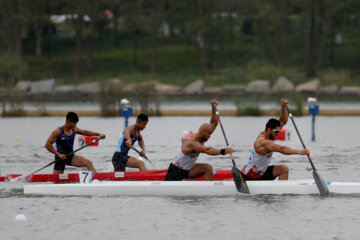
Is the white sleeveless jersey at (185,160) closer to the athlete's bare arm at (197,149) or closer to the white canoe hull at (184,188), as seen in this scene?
the athlete's bare arm at (197,149)

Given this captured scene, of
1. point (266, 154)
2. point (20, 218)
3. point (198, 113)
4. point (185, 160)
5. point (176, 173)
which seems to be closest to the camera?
point (20, 218)

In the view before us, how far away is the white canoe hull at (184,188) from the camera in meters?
17.5

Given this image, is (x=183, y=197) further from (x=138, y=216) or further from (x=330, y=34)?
(x=330, y=34)

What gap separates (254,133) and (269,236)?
1981 cm

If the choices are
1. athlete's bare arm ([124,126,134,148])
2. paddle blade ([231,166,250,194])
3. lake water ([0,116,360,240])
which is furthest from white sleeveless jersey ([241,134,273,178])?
athlete's bare arm ([124,126,134,148])

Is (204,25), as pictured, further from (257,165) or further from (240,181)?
(240,181)

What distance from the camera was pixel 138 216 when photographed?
52.6 feet

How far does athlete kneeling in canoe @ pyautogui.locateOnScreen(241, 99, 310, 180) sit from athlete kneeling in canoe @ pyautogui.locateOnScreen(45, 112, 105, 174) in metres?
3.62

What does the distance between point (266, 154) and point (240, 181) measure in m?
0.72

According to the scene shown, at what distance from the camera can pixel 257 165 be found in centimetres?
1756

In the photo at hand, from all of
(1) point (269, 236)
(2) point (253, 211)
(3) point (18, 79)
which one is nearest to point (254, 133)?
(2) point (253, 211)

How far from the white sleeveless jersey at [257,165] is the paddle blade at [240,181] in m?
0.21

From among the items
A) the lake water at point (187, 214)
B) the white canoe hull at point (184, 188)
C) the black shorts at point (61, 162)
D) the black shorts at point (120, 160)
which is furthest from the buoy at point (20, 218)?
the black shorts at point (120, 160)

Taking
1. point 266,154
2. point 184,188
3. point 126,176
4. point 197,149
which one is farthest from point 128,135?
point 266,154
